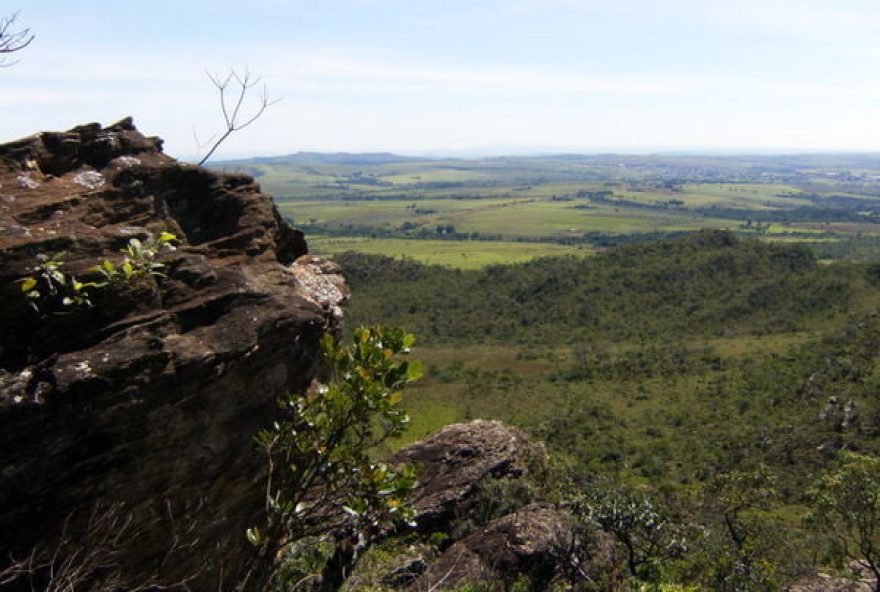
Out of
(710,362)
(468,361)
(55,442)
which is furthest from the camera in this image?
(468,361)

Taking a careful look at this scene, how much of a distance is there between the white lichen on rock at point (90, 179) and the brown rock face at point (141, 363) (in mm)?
26

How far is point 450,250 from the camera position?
163250 mm

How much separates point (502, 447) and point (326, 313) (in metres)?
14.7

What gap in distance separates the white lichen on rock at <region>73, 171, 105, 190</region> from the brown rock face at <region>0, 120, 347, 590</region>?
0.03 metres

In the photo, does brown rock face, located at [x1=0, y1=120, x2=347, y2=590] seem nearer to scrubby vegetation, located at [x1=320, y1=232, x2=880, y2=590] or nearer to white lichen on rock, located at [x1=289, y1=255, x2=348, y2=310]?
white lichen on rock, located at [x1=289, y1=255, x2=348, y2=310]

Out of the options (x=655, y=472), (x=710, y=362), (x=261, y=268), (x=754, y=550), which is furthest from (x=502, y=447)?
(x=710, y=362)

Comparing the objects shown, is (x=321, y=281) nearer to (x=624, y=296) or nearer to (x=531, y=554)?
(x=531, y=554)

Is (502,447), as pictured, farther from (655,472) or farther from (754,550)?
(655,472)

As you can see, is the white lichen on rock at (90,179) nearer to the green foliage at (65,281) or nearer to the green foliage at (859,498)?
the green foliage at (65,281)

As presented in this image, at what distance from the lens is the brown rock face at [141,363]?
7.00 meters

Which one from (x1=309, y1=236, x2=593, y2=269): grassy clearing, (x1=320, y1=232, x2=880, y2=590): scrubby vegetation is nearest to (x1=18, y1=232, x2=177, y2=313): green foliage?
(x1=320, y1=232, x2=880, y2=590): scrubby vegetation

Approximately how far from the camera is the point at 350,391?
603cm

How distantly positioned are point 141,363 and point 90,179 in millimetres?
3792

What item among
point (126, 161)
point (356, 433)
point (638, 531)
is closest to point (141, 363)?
point (356, 433)
